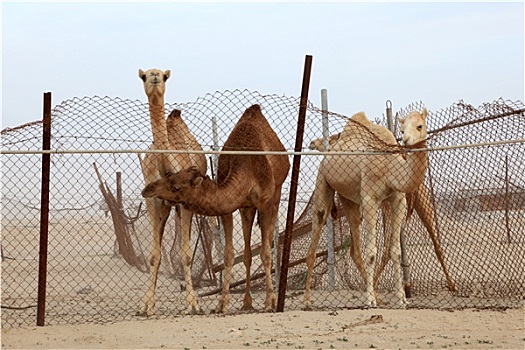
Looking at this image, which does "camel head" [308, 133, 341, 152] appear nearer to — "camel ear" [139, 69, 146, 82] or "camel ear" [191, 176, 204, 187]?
"camel ear" [191, 176, 204, 187]

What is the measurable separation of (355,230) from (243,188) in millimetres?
1876

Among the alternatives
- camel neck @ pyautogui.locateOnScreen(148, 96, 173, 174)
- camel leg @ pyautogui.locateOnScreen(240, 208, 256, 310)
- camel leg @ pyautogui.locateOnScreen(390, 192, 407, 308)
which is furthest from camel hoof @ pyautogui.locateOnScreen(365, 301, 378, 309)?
camel neck @ pyautogui.locateOnScreen(148, 96, 173, 174)

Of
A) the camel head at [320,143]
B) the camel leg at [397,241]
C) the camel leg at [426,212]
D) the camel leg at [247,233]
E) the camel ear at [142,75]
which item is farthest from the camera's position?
the camel head at [320,143]

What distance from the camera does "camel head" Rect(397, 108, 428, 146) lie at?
31.3ft

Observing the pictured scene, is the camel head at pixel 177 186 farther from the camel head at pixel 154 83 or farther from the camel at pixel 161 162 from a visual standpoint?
the camel head at pixel 154 83

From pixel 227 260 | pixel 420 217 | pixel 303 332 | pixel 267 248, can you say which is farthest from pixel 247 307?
pixel 420 217

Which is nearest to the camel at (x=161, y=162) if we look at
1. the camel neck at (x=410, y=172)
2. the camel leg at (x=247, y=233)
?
the camel leg at (x=247, y=233)

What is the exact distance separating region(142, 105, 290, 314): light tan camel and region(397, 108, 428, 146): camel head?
1.56 m

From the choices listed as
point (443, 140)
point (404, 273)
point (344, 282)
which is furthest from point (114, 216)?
point (443, 140)

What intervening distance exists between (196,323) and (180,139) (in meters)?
2.23

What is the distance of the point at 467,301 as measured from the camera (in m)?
10.3

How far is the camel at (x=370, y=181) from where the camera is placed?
31.9 ft

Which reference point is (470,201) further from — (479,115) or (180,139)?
(180,139)

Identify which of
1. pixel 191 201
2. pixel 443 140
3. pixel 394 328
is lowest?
pixel 394 328
